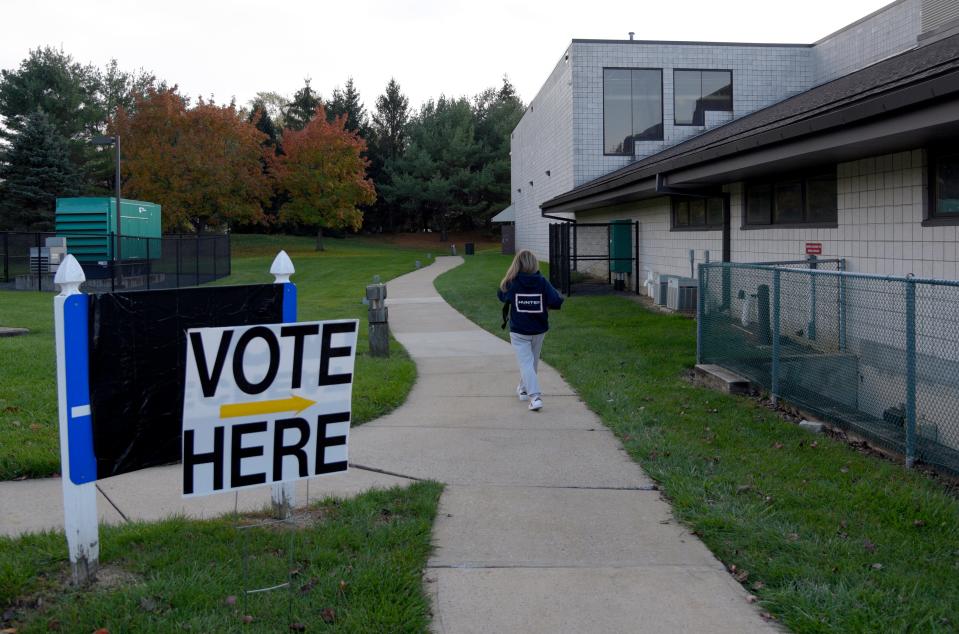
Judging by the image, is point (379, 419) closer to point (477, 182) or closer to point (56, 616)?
point (56, 616)

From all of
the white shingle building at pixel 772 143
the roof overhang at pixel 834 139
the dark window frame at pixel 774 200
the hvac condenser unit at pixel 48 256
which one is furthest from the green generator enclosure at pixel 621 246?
the hvac condenser unit at pixel 48 256

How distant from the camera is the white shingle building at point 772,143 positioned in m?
9.41

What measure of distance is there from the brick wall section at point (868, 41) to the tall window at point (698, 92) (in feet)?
9.03

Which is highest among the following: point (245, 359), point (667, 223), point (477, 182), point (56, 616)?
point (477, 182)

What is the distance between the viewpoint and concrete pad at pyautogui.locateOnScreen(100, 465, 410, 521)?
18.6 feet

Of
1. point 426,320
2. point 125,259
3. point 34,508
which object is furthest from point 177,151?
point 34,508

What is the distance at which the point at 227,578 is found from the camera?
4.46 metres

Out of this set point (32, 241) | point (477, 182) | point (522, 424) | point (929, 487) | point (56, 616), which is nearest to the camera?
point (56, 616)

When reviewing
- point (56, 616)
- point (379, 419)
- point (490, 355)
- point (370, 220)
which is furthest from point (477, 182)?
point (56, 616)

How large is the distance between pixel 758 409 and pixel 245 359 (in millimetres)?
5943

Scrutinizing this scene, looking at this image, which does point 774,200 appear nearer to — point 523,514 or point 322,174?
point 523,514

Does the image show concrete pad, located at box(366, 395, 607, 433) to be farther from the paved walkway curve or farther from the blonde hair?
the blonde hair

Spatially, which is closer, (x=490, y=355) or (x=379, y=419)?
(x=379, y=419)

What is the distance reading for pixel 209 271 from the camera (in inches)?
1352
